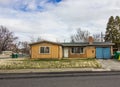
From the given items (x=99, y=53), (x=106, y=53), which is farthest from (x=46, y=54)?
(x=106, y=53)

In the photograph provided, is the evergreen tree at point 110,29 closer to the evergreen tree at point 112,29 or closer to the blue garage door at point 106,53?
the evergreen tree at point 112,29

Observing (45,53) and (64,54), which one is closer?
(45,53)

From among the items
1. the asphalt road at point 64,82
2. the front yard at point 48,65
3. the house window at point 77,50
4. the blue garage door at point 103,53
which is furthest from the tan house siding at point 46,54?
the asphalt road at point 64,82

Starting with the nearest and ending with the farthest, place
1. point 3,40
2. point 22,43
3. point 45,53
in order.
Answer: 1. point 45,53
2. point 3,40
3. point 22,43

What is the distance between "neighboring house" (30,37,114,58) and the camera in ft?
147

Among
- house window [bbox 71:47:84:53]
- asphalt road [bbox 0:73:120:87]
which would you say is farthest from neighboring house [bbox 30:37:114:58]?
asphalt road [bbox 0:73:120:87]

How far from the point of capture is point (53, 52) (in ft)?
147

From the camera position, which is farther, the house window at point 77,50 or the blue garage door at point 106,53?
the house window at point 77,50

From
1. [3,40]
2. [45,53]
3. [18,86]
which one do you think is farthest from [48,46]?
[3,40]

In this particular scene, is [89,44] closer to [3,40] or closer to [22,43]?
[3,40]

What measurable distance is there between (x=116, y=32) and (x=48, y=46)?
3279cm

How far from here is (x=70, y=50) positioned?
48.4m

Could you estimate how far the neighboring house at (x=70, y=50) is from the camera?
4469cm

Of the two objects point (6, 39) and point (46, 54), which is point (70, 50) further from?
point (6, 39)
